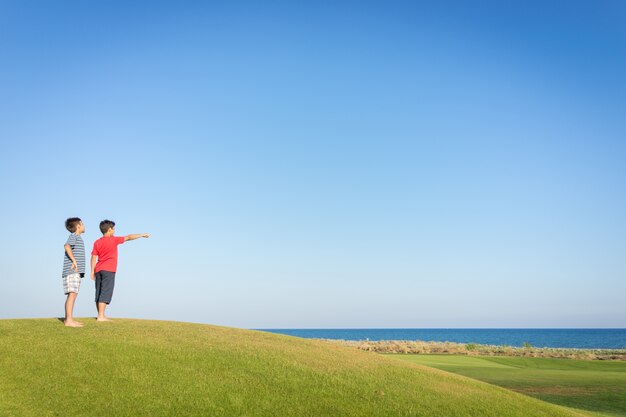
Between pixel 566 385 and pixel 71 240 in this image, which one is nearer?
pixel 71 240

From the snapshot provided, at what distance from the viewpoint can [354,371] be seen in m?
15.9

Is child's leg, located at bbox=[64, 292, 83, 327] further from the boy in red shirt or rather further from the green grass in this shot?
the green grass

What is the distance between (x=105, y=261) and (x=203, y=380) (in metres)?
6.57

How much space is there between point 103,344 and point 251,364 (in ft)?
14.2

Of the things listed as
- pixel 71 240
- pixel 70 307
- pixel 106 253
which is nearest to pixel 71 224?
pixel 71 240

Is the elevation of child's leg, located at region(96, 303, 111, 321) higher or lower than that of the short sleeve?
lower

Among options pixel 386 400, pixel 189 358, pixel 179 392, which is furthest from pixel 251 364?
pixel 386 400

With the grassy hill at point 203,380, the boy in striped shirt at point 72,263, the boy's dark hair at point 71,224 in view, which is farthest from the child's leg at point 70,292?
the boy's dark hair at point 71,224

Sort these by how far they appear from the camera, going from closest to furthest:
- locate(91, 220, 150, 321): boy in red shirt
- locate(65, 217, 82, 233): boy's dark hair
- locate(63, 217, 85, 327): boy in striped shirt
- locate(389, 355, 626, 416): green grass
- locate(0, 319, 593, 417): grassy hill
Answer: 1. locate(0, 319, 593, 417): grassy hill
2. locate(63, 217, 85, 327): boy in striped shirt
3. locate(65, 217, 82, 233): boy's dark hair
4. locate(91, 220, 150, 321): boy in red shirt
5. locate(389, 355, 626, 416): green grass

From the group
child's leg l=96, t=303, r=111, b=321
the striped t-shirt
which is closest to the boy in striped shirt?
the striped t-shirt

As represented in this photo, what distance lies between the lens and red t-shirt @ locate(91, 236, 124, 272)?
58.5 ft

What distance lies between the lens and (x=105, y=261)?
17828mm

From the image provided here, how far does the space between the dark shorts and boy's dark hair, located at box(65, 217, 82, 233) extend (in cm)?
181

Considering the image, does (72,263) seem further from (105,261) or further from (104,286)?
(104,286)
